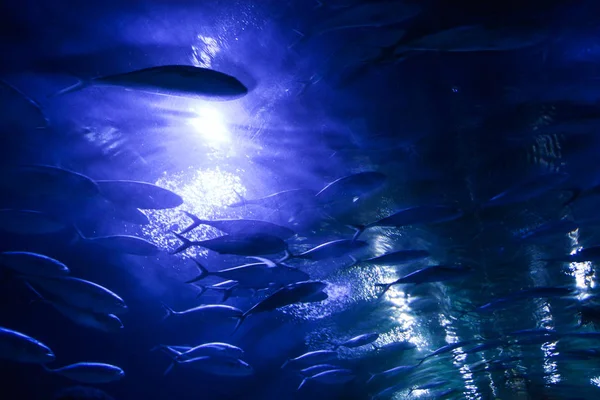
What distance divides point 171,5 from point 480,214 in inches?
216

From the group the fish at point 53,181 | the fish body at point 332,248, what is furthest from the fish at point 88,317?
the fish body at point 332,248

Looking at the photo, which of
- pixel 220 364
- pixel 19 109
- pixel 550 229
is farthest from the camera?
pixel 220 364

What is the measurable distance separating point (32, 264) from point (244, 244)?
8.72 feet

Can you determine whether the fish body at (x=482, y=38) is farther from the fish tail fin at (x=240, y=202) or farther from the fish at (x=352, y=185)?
the fish tail fin at (x=240, y=202)

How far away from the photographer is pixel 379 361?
12.2 metres

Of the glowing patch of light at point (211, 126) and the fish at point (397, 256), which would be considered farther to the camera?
the fish at point (397, 256)

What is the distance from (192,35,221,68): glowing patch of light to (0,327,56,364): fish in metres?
4.31

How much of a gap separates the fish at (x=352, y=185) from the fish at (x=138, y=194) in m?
1.89

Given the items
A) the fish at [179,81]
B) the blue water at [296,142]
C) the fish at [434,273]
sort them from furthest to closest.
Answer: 1. the fish at [434,273]
2. the blue water at [296,142]
3. the fish at [179,81]

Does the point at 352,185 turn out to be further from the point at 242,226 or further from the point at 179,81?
the point at 179,81

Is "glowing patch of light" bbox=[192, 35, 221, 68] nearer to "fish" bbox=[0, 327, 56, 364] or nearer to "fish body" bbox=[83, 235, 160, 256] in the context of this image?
"fish body" bbox=[83, 235, 160, 256]

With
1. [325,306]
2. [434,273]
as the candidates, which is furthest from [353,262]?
[325,306]

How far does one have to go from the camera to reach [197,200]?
559 cm

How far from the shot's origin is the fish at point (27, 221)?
4.65m
